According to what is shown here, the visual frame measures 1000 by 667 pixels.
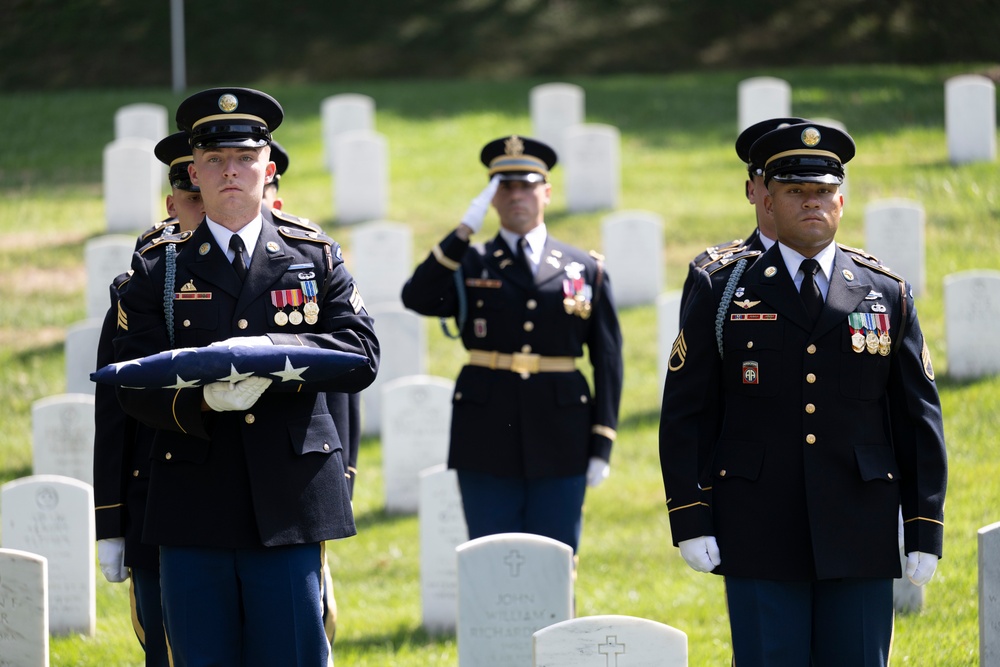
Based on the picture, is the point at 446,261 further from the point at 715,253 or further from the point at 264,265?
the point at 264,265

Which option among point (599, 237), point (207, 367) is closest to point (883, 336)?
point (207, 367)

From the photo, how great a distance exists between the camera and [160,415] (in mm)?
3871

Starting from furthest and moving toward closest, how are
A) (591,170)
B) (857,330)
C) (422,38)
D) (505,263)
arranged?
A: (422,38) → (591,170) → (505,263) → (857,330)

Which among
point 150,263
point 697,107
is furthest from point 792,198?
point 697,107

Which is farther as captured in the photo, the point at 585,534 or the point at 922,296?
the point at 922,296

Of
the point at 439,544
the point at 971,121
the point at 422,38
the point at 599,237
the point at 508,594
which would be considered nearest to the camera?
the point at 508,594

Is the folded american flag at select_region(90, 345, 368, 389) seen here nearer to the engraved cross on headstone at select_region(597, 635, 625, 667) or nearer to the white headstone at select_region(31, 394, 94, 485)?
the engraved cross on headstone at select_region(597, 635, 625, 667)

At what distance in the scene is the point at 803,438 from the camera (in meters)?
4.07

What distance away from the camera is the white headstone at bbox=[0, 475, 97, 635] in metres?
6.54

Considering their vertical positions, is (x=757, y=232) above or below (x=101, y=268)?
below

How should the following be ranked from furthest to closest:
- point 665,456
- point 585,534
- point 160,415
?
point 585,534, point 665,456, point 160,415

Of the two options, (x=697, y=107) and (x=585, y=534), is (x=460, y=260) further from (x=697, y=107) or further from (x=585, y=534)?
(x=697, y=107)

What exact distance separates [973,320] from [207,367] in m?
7.08

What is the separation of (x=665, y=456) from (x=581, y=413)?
79.1 inches
